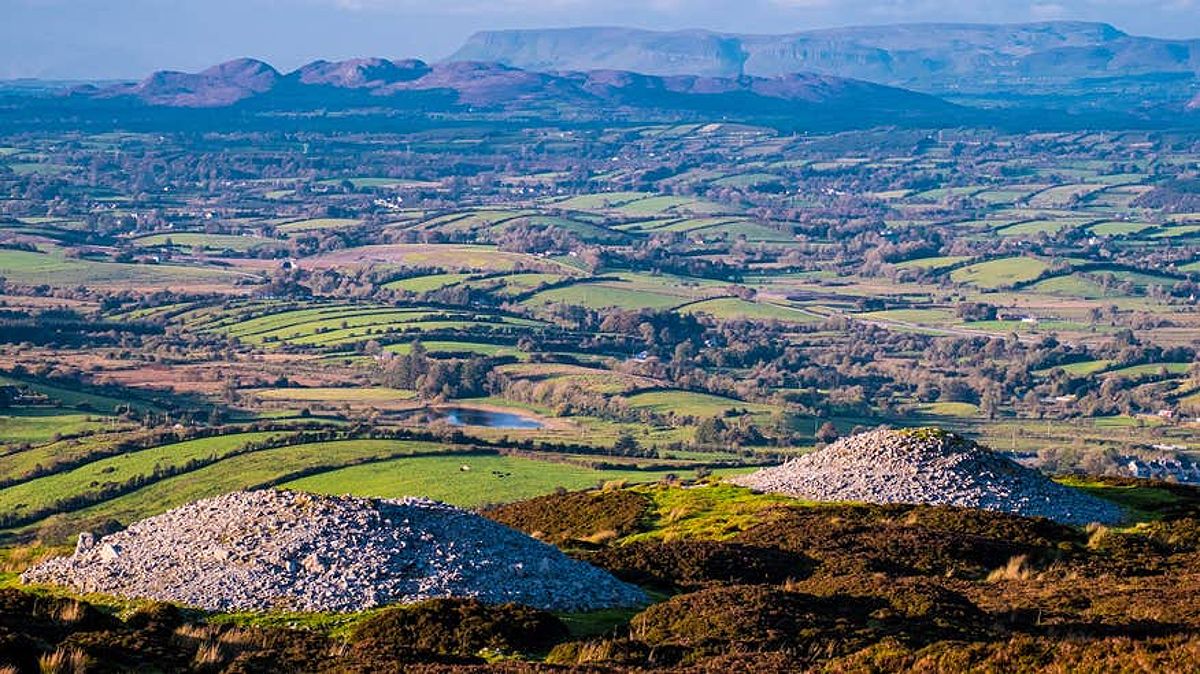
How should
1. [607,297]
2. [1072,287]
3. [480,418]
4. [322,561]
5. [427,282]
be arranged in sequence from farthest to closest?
[1072,287]
[427,282]
[607,297]
[480,418]
[322,561]

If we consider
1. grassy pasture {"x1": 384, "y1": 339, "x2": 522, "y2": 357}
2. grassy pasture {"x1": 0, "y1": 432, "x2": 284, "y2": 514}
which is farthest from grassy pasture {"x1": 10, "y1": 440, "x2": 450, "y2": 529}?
grassy pasture {"x1": 384, "y1": 339, "x2": 522, "y2": 357}

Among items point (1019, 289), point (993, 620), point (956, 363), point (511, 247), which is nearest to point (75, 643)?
point (993, 620)

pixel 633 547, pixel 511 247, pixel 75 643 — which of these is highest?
pixel 75 643

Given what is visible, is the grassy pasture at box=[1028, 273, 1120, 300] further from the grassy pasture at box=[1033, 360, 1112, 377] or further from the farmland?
the grassy pasture at box=[1033, 360, 1112, 377]

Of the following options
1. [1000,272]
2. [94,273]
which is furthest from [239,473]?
[1000,272]

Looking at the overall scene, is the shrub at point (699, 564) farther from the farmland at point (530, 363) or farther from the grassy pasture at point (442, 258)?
the grassy pasture at point (442, 258)

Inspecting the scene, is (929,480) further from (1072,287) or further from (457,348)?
(1072,287)

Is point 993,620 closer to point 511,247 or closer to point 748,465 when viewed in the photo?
point 748,465
